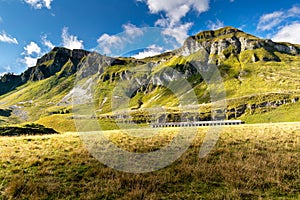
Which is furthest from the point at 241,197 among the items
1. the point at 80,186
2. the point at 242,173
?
the point at 80,186

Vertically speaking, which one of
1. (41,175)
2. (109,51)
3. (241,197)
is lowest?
(241,197)

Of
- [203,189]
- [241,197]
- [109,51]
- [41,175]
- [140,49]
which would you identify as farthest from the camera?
[140,49]

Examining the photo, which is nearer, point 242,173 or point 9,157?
point 242,173

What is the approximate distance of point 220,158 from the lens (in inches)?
637

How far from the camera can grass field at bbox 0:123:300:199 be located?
11062 millimetres

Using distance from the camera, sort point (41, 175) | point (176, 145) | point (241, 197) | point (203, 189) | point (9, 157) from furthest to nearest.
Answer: point (176, 145) < point (9, 157) < point (41, 175) < point (203, 189) < point (241, 197)

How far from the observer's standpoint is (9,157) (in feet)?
50.6

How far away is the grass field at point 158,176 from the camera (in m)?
11.1

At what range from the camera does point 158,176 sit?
1323cm

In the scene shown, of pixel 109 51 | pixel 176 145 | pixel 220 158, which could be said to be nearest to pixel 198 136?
pixel 176 145

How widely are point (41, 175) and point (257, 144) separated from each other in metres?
16.8

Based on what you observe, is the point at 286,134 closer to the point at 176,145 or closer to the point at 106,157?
the point at 176,145

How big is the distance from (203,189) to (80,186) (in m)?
6.27

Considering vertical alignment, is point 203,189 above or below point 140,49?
below
